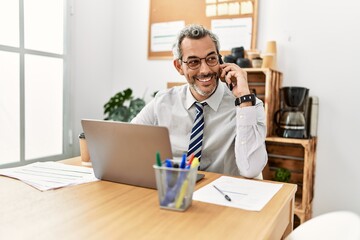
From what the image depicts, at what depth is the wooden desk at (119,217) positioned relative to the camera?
692 mm

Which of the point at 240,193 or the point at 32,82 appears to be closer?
the point at 240,193

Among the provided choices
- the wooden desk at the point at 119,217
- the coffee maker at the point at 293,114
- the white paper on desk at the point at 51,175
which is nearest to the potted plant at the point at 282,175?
the coffee maker at the point at 293,114

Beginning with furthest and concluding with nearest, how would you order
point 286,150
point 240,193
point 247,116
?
point 286,150, point 247,116, point 240,193

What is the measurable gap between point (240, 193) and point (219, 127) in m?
0.55

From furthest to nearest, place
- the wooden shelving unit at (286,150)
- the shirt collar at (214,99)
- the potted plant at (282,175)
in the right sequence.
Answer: the potted plant at (282,175) → the wooden shelving unit at (286,150) → the shirt collar at (214,99)

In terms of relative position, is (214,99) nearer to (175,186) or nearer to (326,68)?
(175,186)

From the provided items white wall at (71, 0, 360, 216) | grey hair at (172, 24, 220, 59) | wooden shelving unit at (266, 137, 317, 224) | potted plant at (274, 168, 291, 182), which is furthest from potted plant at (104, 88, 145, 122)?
grey hair at (172, 24, 220, 59)

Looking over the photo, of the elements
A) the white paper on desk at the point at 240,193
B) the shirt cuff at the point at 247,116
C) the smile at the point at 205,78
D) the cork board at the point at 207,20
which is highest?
the cork board at the point at 207,20

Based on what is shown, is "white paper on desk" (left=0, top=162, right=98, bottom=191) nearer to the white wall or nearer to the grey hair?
the grey hair

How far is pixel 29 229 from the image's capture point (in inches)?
27.6

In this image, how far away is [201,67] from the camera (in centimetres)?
148

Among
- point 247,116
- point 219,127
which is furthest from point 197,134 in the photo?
point 247,116

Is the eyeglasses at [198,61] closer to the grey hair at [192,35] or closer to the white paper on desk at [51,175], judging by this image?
the grey hair at [192,35]

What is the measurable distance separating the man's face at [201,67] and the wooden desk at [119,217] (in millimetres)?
665
